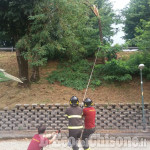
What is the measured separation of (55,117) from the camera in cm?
956

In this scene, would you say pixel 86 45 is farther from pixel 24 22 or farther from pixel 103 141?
pixel 103 141

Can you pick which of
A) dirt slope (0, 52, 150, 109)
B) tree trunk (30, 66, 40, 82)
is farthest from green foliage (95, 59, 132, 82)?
tree trunk (30, 66, 40, 82)

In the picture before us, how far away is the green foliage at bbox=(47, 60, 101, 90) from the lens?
488 inches

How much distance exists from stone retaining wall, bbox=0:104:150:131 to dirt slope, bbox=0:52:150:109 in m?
0.99

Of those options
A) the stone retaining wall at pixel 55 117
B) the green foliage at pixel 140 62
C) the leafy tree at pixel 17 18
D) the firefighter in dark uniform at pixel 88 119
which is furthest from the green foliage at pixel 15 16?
the green foliage at pixel 140 62

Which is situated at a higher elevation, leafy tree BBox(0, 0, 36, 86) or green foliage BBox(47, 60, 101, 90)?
leafy tree BBox(0, 0, 36, 86)

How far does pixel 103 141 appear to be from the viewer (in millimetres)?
8406

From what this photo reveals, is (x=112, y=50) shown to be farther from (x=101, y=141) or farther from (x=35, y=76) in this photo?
(x=101, y=141)

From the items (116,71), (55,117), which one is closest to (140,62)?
(116,71)

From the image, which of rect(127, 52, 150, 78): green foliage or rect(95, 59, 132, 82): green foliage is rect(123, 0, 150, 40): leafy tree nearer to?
rect(127, 52, 150, 78): green foliage

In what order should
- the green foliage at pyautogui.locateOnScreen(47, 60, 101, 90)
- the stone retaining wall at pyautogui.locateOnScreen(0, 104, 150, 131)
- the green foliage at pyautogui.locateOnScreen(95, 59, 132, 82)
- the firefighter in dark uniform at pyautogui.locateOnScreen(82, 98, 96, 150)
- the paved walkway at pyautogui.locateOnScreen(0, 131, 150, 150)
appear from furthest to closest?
the green foliage at pyautogui.locateOnScreen(47, 60, 101, 90), the green foliage at pyautogui.locateOnScreen(95, 59, 132, 82), the stone retaining wall at pyautogui.locateOnScreen(0, 104, 150, 131), the paved walkway at pyautogui.locateOnScreen(0, 131, 150, 150), the firefighter in dark uniform at pyautogui.locateOnScreen(82, 98, 96, 150)

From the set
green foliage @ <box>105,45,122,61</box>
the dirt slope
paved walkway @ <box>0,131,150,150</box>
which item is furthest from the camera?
green foliage @ <box>105,45,122,61</box>

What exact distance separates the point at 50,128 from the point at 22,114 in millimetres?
1457

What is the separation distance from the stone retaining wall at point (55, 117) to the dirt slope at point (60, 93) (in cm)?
99
